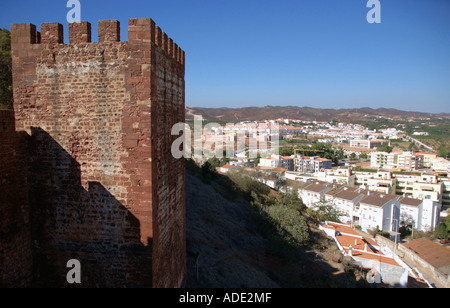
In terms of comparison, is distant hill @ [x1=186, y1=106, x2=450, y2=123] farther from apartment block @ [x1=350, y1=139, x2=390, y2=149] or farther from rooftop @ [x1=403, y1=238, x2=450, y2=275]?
rooftop @ [x1=403, y1=238, x2=450, y2=275]

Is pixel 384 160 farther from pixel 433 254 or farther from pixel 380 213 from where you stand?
pixel 433 254

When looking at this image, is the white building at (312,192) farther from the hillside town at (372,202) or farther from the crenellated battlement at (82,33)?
the crenellated battlement at (82,33)

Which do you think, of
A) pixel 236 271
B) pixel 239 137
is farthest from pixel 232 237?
pixel 239 137

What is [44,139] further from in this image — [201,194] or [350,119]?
[350,119]

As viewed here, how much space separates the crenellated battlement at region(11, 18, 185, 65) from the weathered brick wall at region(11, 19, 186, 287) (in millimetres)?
15

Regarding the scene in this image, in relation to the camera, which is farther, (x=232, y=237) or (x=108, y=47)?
(x=232, y=237)

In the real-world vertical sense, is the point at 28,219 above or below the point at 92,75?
below

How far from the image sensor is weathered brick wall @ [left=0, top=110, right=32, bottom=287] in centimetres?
462

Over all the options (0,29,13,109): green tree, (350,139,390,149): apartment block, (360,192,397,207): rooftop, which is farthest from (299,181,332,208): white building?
(350,139,390,149): apartment block

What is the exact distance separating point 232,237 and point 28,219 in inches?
400

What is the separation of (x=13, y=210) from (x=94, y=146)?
5.14ft

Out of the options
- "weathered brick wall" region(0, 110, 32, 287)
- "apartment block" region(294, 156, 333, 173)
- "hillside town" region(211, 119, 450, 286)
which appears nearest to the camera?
"weathered brick wall" region(0, 110, 32, 287)

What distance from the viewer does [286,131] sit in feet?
362
